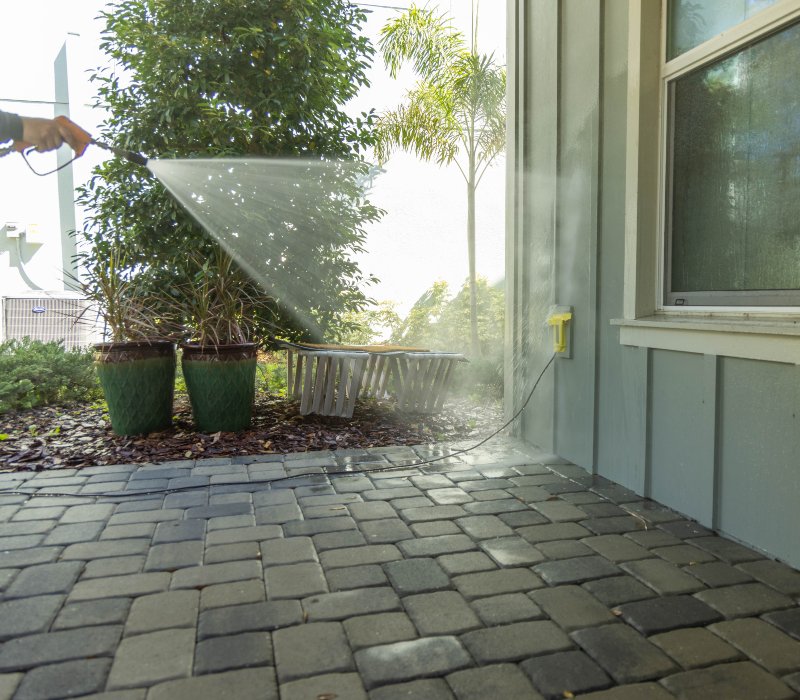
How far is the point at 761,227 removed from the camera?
2.56 meters

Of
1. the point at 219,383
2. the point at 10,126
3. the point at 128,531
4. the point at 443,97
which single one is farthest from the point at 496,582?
the point at 443,97

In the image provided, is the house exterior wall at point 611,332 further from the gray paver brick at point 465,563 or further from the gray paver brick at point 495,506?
the gray paver brick at point 465,563

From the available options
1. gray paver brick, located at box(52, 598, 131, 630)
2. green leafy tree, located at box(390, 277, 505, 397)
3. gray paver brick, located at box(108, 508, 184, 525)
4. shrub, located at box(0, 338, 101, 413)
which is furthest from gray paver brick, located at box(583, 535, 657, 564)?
green leafy tree, located at box(390, 277, 505, 397)

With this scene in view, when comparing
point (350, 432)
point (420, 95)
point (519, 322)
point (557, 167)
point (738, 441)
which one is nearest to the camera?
point (738, 441)

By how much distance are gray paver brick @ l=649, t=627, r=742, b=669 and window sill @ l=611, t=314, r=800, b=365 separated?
3.23 ft

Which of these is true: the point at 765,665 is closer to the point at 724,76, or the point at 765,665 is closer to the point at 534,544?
the point at 534,544

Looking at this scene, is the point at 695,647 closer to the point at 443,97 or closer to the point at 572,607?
the point at 572,607

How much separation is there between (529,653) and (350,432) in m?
3.05

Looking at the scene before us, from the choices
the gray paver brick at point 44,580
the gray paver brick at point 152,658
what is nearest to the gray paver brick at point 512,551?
the gray paver brick at point 152,658

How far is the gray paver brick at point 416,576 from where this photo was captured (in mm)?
2176

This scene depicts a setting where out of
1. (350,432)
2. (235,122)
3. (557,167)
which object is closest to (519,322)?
(557,167)

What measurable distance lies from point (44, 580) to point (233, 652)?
2.94 feet

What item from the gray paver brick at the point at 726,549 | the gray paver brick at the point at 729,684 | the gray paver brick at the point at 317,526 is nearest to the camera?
the gray paver brick at the point at 729,684

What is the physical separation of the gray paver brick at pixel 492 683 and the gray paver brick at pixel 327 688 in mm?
236
